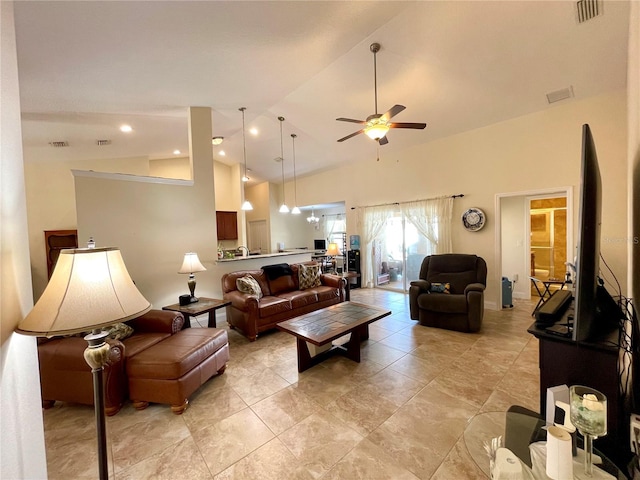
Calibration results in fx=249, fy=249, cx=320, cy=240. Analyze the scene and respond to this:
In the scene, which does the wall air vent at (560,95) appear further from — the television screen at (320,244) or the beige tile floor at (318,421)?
the television screen at (320,244)

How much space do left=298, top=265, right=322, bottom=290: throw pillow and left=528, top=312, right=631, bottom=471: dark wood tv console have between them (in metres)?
3.42

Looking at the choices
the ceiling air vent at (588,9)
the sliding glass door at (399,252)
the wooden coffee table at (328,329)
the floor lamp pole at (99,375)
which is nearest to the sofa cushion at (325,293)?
the wooden coffee table at (328,329)

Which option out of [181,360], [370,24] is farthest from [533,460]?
[370,24]

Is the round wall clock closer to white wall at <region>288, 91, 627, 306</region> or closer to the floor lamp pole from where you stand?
white wall at <region>288, 91, 627, 306</region>

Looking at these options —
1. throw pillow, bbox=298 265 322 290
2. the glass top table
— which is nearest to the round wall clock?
throw pillow, bbox=298 265 322 290

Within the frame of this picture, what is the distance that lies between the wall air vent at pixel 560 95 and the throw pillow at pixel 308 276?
4.38 meters

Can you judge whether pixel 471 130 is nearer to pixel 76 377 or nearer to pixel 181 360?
pixel 181 360

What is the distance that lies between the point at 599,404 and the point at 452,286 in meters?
3.51

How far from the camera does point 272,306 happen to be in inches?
144

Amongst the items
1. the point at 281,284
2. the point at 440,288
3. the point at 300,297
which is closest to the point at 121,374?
the point at 300,297

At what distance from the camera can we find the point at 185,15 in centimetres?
221

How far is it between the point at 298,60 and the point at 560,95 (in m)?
3.64

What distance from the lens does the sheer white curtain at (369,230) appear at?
609 centimetres

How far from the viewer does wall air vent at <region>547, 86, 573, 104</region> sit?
11.1 ft
